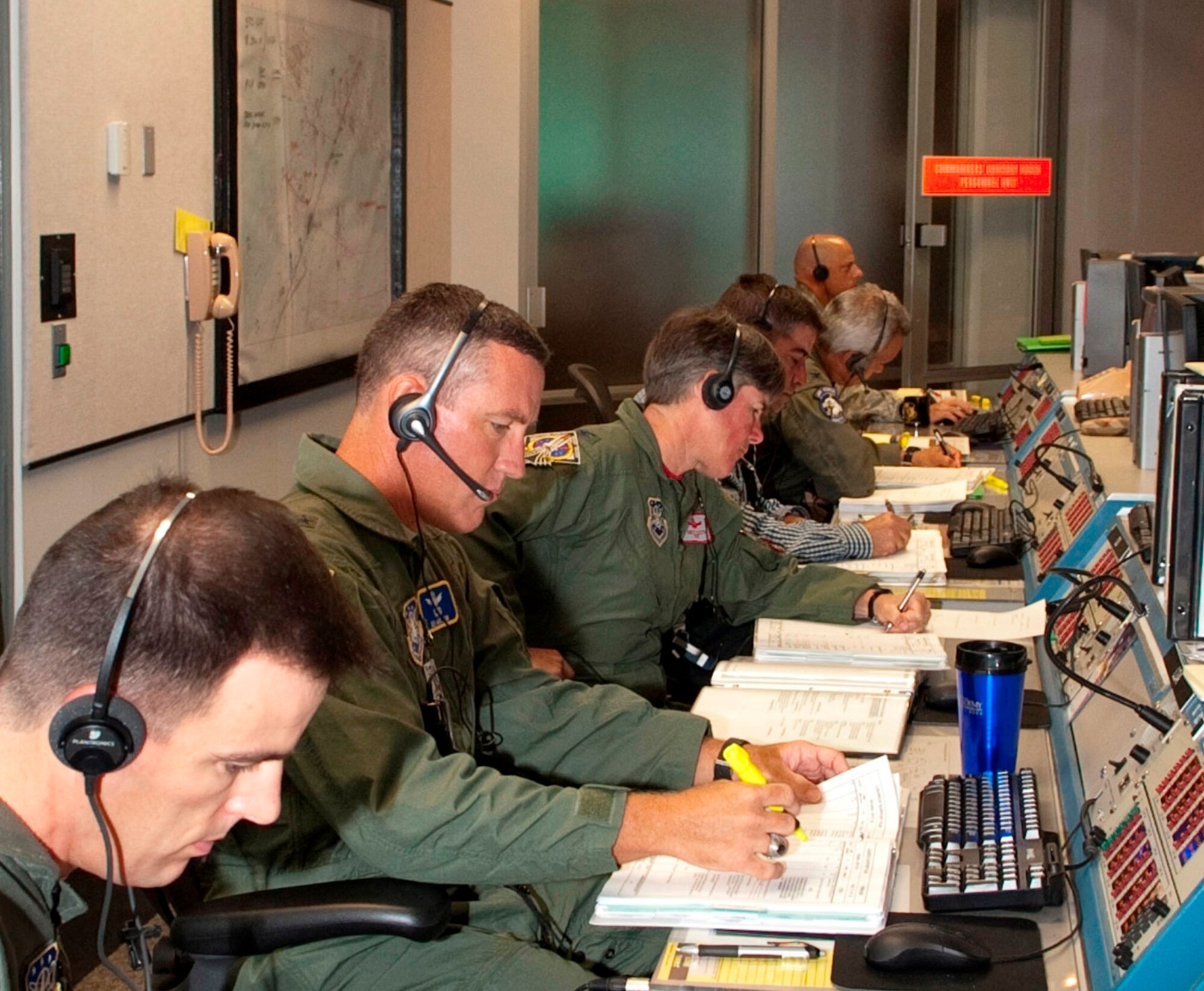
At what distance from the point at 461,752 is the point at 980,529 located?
174 centimetres

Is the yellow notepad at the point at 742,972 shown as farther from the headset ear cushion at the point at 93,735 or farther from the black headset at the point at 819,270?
the black headset at the point at 819,270

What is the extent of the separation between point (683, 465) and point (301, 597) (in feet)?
5.41

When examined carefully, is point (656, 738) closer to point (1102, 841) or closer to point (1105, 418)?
point (1102, 841)

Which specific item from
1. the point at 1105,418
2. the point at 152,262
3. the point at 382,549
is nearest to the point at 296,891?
the point at 382,549

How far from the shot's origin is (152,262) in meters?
3.02

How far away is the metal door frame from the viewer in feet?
21.5

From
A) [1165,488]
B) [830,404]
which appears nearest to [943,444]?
[830,404]

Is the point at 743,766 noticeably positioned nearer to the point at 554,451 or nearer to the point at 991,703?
the point at 991,703

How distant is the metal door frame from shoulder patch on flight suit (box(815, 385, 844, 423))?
3003mm

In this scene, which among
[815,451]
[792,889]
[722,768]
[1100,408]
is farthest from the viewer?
[815,451]

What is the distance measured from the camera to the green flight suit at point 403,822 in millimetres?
1449

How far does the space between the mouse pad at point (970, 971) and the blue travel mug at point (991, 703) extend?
0.35 m

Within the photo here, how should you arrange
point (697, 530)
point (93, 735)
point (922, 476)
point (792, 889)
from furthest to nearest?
point (922, 476) < point (697, 530) < point (792, 889) < point (93, 735)

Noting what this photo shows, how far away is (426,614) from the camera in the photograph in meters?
1.77
